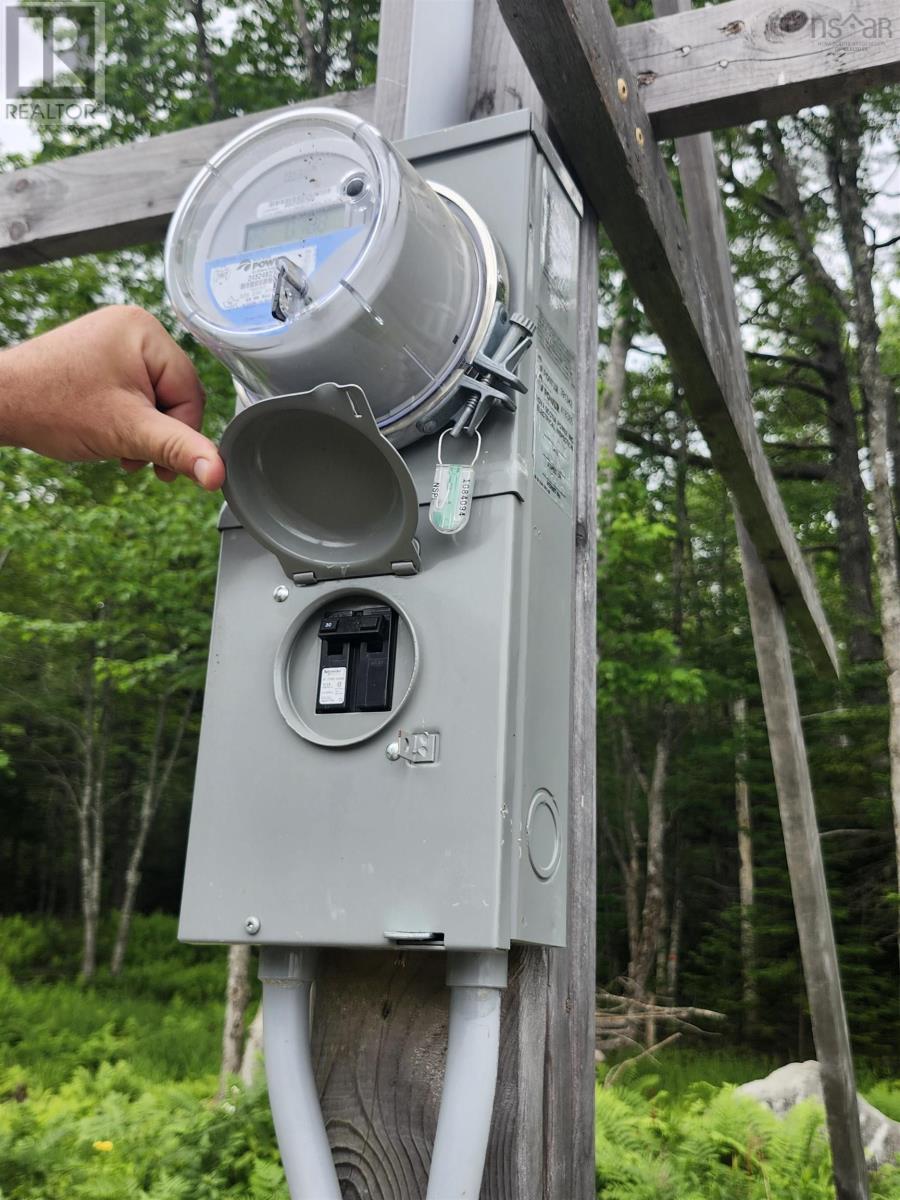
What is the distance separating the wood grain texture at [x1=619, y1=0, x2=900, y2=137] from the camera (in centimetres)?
125

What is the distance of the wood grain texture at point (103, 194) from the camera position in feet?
5.33

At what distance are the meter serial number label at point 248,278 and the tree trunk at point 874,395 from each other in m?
6.96

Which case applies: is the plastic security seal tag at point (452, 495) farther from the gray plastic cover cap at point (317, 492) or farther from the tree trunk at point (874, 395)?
the tree trunk at point (874, 395)

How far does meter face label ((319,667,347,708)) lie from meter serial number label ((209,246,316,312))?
1.20 ft

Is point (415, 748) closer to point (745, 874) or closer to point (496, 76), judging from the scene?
point (496, 76)

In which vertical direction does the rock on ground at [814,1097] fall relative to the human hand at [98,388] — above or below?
below

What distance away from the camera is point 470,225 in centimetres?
108

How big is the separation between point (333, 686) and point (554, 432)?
1.23ft

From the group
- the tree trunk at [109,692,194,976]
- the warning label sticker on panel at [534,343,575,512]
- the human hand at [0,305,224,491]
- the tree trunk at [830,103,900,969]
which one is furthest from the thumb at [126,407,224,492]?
the tree trunk at [109,692,194,976]

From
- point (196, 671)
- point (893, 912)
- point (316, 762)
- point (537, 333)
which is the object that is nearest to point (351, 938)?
point (316, 762)

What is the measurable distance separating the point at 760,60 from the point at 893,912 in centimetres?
870

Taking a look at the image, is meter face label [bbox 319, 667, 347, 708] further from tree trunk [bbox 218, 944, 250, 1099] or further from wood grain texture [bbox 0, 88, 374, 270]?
tree trunk [bbox 218, 944, 250, 1099]

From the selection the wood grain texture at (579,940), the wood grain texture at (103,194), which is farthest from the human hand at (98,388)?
the wood grain texture at (103,194)

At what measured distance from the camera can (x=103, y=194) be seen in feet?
5.52
